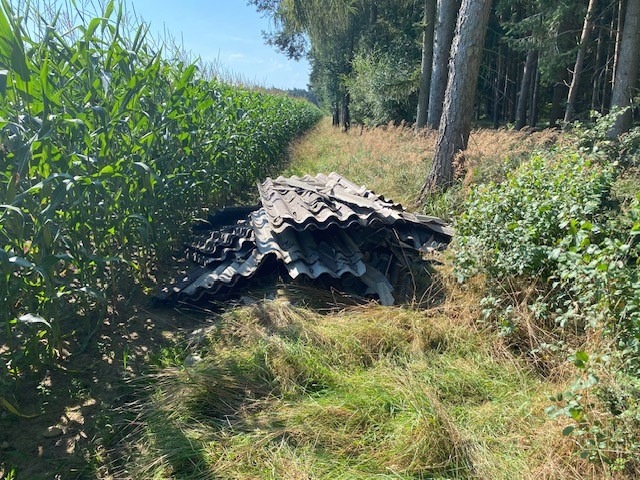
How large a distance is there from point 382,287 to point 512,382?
Result: 1.56 m

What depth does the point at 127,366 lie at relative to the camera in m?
3.40

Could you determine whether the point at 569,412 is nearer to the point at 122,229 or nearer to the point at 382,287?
the point at 382,287

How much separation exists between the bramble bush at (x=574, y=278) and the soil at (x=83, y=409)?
2.47m

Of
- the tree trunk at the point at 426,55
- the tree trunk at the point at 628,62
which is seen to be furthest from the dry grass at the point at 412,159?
the tree trunk at the point at 628,62

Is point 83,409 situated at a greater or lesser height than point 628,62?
lesser

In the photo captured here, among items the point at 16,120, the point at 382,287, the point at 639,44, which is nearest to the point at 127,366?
the point at 16,120

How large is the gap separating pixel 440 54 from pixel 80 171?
Answer: 995 centimetres

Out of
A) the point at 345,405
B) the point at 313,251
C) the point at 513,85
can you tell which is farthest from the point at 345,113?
the point at 345,405

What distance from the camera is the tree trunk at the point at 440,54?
10477 millimetres

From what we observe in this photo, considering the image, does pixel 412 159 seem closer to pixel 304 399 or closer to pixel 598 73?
pixel 304 399

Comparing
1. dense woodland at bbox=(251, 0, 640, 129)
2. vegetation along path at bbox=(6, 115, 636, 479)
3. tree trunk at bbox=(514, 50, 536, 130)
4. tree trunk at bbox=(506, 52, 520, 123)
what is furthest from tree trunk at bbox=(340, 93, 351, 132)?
vegetation along path at bbox=(6, 115, 636, 479)

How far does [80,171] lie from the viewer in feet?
11.0

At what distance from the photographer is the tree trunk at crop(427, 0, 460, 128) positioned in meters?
10.5

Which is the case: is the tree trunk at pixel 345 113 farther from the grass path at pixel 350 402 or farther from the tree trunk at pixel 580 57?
the grass path at pixel 350 402
